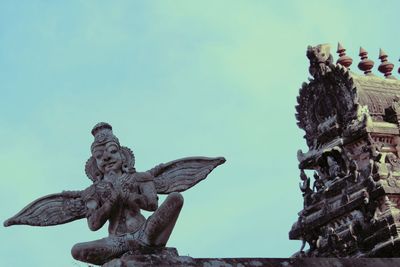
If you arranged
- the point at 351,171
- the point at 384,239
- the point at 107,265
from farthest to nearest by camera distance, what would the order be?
the point at 351,171, the point at 384,239, the point at 107,265

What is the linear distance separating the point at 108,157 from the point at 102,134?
313mm

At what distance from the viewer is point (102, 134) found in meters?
11.9

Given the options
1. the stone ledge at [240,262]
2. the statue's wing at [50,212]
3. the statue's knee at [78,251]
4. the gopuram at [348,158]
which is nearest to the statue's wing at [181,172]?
the statue's wing at [50,212]

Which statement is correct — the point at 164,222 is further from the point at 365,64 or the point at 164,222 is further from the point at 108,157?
the point at 365,64

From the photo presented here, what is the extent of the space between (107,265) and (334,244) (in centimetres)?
1685

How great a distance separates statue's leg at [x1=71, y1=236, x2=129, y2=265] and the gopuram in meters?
14.8

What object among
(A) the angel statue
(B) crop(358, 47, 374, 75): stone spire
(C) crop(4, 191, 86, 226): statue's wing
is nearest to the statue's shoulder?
(A) the angel statue

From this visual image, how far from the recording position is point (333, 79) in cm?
2891

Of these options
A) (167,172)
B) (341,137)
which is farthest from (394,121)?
(167,172)

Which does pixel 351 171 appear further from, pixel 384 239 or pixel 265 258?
pixel 265 258

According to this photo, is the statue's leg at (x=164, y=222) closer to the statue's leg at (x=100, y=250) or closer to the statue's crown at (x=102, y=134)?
the statue's leg at (x=100, y=250)

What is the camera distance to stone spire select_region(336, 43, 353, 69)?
2934 cm

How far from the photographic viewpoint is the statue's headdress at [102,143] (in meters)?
11.8

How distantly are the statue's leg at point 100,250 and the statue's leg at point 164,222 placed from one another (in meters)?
0.27
